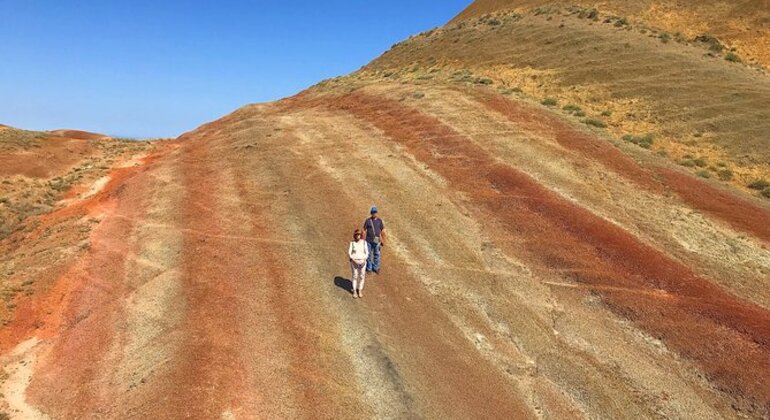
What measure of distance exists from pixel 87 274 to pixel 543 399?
529 inches

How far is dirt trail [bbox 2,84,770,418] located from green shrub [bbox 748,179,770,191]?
3.75m

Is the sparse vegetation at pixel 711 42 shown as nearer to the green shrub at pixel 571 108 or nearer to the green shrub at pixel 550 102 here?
the green shrub at pixel 571 108

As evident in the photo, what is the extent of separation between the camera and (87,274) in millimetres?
16156

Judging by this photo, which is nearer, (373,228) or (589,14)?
(373,228)

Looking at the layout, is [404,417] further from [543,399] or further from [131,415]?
[131,415]

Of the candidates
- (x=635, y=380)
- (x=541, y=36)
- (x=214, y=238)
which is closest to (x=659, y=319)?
(x=635, y=380)

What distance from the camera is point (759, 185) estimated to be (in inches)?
778

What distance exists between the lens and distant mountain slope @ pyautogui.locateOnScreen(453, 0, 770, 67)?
37222mm

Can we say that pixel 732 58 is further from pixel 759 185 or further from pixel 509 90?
pixel 759 185

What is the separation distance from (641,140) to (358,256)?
1653 centimetres

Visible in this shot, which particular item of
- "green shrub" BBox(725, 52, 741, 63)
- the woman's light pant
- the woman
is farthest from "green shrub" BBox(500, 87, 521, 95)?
the woman's light pant

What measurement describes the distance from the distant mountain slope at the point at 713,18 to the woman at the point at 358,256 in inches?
1317

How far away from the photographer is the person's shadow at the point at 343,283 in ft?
47.5

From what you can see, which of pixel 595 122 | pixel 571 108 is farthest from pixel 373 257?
pixel 571 108
